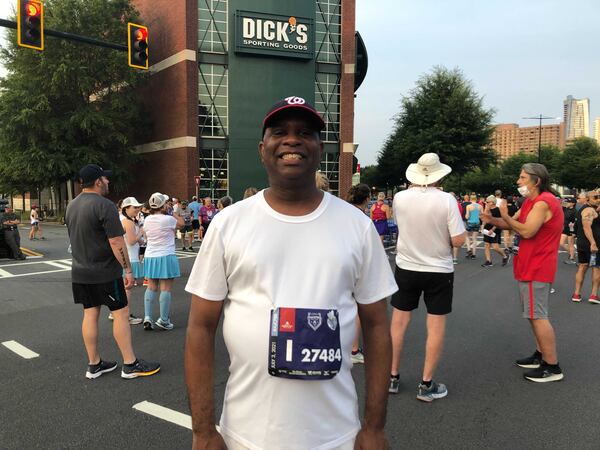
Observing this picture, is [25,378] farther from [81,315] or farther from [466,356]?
[466,356]

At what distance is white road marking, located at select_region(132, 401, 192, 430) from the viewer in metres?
3.48

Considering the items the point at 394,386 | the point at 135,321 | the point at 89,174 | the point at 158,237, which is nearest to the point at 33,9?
the point at 158,237

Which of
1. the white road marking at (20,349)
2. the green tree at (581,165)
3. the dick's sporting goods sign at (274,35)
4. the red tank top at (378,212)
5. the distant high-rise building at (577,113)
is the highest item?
the distant high-rise building at (577,113)

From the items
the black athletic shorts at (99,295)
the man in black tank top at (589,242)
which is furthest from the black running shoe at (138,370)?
the man in black tank top at (589,242)

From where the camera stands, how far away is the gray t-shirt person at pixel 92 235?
4.28 metres

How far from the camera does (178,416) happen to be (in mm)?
3580

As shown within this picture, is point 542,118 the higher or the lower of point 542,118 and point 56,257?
the higher

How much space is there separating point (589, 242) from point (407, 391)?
217 inches

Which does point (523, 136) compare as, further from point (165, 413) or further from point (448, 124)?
point (165, 413)

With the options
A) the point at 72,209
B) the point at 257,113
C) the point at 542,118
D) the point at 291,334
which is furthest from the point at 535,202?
the point at 542,118

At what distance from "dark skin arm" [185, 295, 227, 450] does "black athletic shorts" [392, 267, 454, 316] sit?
251cm

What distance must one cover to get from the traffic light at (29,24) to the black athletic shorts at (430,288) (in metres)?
9.75

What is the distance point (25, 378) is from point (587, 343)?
19.9ft

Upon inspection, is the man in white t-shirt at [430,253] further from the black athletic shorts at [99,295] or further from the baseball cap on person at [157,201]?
the baseball cap on person at [157,201]
